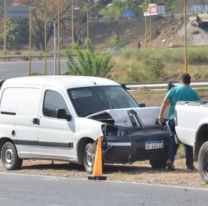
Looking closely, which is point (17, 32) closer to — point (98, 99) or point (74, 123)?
point (98, 99)

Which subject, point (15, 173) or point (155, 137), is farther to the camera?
point (15, 173)

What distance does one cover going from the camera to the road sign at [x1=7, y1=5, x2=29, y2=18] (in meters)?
122

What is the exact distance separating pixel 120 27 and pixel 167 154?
118m

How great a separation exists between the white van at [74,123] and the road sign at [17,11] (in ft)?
342

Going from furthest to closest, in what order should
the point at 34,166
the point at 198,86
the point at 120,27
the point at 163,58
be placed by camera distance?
the point at 120,27 → the point at 163,58 → the point at 198,86 → the point at 34,166

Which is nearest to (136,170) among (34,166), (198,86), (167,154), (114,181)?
(167,154)

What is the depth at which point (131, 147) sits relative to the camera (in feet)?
52.6

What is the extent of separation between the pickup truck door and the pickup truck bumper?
1.04 m

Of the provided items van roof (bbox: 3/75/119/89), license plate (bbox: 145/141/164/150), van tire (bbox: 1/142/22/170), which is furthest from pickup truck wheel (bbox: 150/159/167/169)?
van tire (bbox: 1/142/22/170)

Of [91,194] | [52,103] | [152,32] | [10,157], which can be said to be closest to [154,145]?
[52,103]

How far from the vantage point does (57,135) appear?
56.6 ft

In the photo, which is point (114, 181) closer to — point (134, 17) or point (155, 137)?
point (155, 137)

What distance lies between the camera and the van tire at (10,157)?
1834 centimetres

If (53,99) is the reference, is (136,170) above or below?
below
